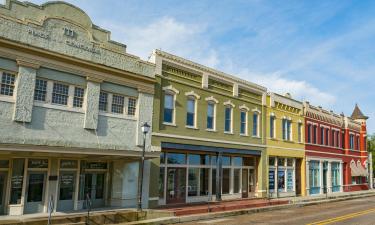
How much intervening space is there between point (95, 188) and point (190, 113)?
8.01 m

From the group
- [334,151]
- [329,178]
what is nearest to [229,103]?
[329,178]

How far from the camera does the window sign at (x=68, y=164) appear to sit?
16516 mm

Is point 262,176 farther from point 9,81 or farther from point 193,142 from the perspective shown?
point 9,81

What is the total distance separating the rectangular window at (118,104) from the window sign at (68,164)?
3.31 metres

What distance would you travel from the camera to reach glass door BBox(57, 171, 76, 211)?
16.4 metres

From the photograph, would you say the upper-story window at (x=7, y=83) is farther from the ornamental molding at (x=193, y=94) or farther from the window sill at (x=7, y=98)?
the ornamental molding at (x=193, y=94)

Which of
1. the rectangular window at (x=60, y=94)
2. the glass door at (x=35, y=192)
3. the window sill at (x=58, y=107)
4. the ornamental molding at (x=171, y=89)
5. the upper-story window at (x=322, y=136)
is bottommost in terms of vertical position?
the glass door at (x=35, y=192)

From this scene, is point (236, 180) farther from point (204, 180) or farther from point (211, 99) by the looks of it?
point (211, 99)

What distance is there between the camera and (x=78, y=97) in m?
17.1

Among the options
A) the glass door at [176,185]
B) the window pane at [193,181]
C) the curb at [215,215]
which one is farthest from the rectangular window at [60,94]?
the window pane at [193,181]

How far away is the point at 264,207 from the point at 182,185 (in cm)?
546

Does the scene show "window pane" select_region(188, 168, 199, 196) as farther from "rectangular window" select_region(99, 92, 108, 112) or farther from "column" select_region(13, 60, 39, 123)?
"column" select_region(13, 60, 39, 123)

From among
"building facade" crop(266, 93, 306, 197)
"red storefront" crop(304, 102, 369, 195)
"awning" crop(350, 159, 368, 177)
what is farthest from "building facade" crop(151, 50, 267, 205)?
"awning" crop(350, 159, 368, 177)

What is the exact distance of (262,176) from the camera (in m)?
28.4
